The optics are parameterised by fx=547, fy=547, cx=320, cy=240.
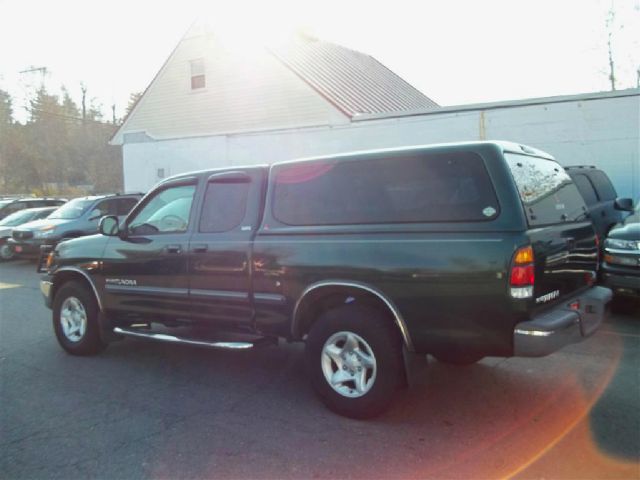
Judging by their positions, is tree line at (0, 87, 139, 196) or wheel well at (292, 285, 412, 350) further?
tree line at (0, 87, 139, 196)

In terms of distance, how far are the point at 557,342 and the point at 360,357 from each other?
4.35 feet

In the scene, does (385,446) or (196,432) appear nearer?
(385,446)

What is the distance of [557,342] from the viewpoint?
3486 millimetres

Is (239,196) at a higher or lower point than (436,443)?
higher

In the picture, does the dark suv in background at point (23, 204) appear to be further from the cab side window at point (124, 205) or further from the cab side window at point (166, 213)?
the cab side window at point (166, 213)

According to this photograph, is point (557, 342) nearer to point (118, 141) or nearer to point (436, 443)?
point (436, 443)

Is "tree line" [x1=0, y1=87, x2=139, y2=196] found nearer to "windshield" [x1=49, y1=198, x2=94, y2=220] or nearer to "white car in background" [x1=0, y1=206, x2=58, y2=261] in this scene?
"white car in background" [x1=0, y1=206, x2=58, y2=261]

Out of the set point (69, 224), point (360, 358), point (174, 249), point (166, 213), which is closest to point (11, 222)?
point (69, 224)

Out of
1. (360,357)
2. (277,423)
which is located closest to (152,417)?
(277,423)

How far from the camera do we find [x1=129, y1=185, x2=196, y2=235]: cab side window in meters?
5.16

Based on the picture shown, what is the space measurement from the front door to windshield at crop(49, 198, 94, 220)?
27.9 feet

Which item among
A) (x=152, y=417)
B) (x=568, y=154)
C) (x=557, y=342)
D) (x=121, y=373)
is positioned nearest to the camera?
(x=557, y=342)

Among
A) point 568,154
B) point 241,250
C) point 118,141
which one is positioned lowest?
point 241,250

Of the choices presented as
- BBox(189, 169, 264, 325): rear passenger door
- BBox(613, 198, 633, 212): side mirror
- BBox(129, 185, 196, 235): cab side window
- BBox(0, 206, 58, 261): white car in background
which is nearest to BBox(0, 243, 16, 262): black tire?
BBox(0, 206, 58, 261): white car in background
